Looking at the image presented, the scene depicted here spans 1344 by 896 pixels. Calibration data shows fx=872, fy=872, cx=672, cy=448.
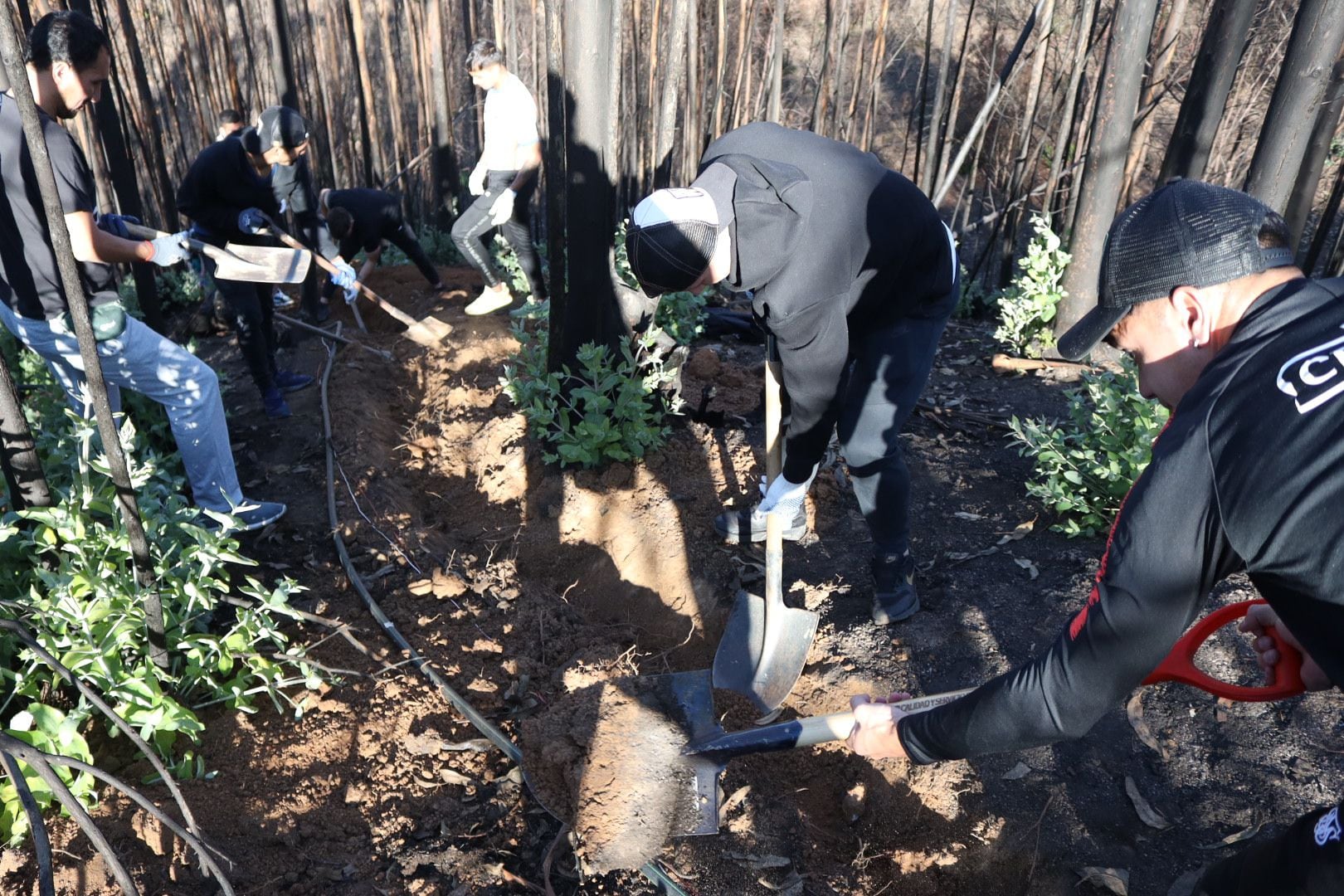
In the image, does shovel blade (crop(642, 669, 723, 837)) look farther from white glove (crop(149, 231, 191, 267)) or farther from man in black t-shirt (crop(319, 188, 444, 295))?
man in black t-shirt (crop(319, 188, 444, 295))

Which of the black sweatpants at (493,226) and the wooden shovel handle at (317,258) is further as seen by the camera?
the black sweatpants at (493,226)

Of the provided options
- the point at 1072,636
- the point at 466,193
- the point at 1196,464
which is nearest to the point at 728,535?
the point at 1072,636

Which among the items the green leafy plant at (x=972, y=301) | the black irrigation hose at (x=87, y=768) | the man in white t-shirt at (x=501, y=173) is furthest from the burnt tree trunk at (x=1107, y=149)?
the black irrigation hose at (x=87, y=768)

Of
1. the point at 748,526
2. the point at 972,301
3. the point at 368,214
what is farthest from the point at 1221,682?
the point at 368,214

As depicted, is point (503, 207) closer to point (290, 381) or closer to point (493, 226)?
point (493, 226)

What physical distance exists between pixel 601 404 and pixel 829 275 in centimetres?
162

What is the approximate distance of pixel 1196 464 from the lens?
135 centimetres

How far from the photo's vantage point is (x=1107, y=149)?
490 centimetres

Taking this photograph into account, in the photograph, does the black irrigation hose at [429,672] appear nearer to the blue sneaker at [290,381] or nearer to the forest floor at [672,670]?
the forest floor at [672,670]

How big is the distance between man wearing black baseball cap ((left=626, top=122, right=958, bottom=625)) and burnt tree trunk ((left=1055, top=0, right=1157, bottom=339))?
94.0 inches

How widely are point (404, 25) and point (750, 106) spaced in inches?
124

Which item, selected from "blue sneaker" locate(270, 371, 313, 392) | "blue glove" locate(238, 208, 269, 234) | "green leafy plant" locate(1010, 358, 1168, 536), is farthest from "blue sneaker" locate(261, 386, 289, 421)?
"green leafy plant" locate(1010, 358, 1168, 536)

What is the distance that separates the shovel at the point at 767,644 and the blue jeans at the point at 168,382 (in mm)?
1894

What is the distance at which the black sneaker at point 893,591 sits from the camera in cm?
309
